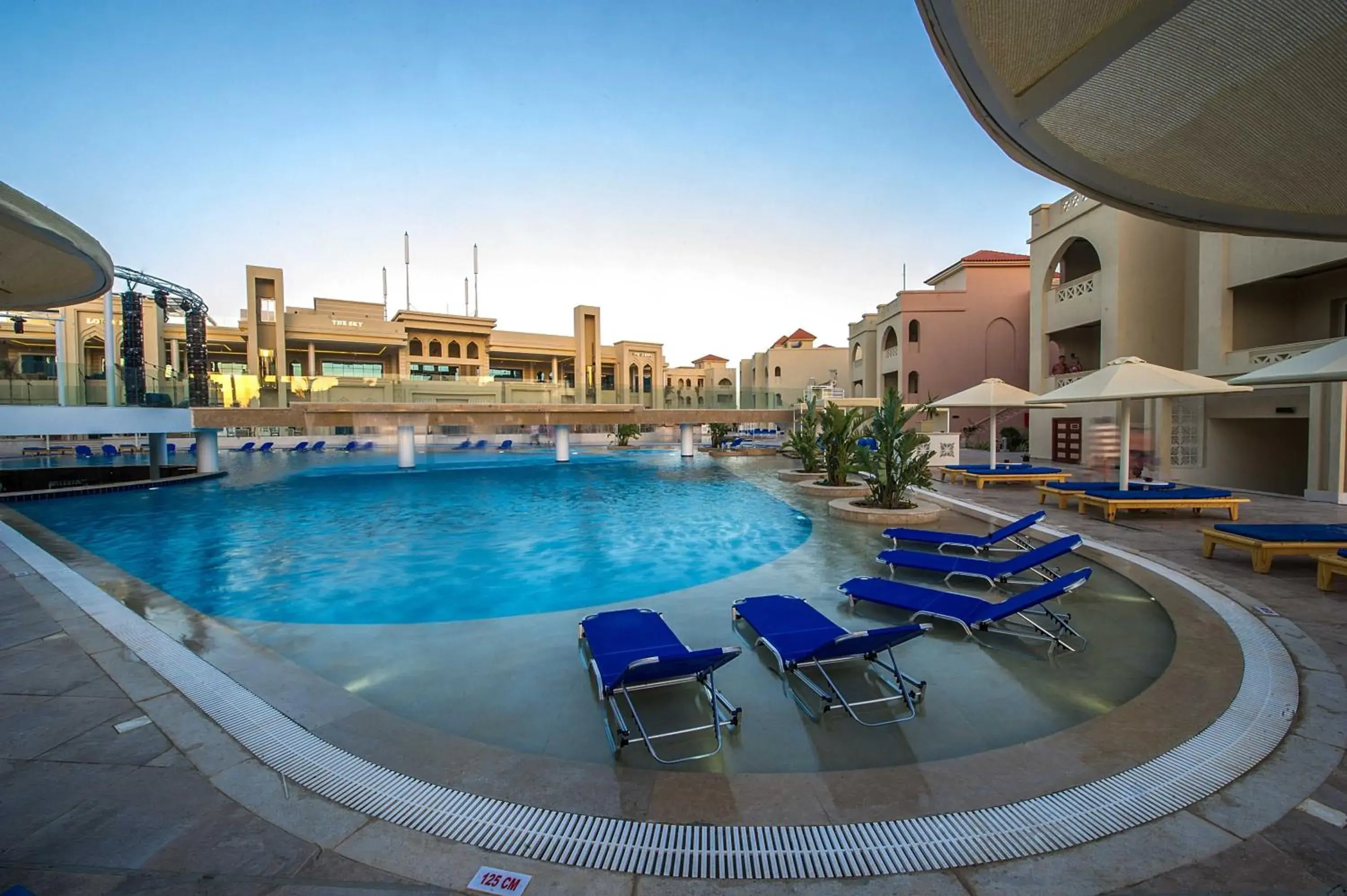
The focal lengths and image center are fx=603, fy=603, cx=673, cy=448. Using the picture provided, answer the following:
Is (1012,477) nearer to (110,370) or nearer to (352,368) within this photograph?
(110,370)

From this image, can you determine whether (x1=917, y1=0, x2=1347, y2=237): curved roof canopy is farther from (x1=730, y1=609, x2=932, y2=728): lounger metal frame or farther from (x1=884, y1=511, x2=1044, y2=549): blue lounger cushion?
(x1=884, y1=511, x2=1044, y2=549): blue lounger cushion

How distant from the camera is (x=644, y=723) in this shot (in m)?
4.06

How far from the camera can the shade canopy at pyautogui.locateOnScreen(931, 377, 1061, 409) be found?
50.2 feet

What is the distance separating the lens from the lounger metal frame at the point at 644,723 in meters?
3.64

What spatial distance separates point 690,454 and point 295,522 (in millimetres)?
19381

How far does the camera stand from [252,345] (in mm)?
30984

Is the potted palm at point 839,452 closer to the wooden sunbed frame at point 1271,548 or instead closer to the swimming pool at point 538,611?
the swimming pool at point 538,611

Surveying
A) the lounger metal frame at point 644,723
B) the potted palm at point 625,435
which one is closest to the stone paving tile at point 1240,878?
the lounger metal frame at point 644,723

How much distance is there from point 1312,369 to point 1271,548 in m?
2.45

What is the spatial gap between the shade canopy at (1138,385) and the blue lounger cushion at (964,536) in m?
3.74

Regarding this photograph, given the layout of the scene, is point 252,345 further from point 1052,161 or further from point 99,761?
point 1052,161

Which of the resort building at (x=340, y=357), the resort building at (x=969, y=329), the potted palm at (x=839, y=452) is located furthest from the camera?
the resort building at (x=969, y=329)

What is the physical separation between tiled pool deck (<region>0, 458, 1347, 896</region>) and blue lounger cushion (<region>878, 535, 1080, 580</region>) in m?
2.31

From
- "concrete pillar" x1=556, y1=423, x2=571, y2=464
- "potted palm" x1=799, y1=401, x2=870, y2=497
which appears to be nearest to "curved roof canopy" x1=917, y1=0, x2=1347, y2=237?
"potted palm" x1=799, y1=401, x2=870, y2=497
